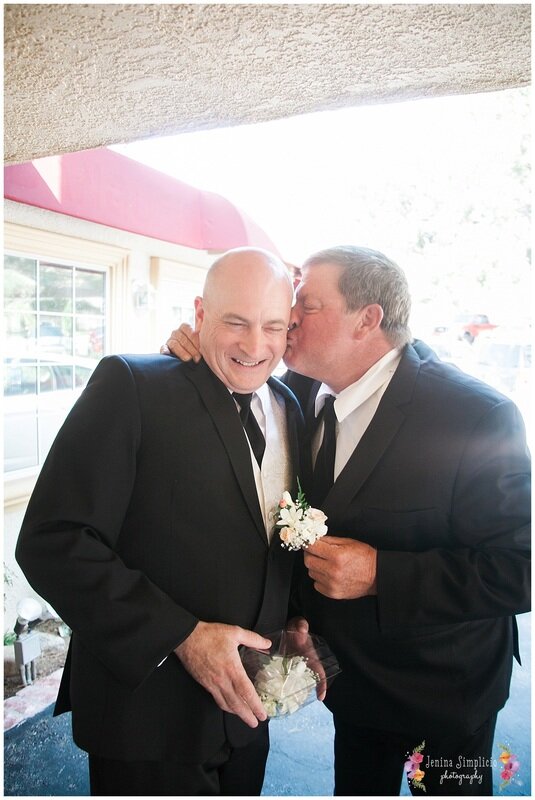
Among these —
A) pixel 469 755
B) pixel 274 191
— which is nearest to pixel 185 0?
pixel 469 755

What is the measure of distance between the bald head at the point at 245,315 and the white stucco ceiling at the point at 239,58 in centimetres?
47

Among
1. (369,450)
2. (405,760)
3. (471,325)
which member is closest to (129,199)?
(369,450)

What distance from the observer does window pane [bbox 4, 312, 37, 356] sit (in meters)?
4.39

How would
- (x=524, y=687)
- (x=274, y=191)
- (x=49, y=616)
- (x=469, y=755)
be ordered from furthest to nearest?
(x=274, y=191), (x=49, y=616), (x=524, y=687), (x=469, y=755)

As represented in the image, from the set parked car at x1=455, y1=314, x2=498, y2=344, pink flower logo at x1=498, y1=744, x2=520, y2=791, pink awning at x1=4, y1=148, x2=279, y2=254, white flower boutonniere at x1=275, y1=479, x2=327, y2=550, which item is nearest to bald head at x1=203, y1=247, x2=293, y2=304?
white flower boutonniere at x1=275, y1=479, x2=327, y2=550

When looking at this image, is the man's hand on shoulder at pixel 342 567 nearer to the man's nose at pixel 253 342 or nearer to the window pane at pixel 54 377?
the man's nose at pixel 253 342

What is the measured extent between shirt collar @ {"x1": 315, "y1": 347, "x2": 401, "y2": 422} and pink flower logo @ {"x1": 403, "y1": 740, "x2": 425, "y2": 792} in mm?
1178

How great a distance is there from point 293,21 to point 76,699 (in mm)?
1905

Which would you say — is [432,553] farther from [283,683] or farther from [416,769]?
[416,769]

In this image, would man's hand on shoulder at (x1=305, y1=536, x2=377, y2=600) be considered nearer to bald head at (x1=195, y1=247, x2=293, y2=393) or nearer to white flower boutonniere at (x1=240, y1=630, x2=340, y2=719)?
white flower boutonniere at (x1=240, y1=630, x2=340, y2=719)

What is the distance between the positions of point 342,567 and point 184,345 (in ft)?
2.89

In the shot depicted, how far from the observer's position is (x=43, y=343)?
185 inches

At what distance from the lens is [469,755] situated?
78.5 inches

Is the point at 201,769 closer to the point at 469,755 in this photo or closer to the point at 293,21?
the point at 469,755
